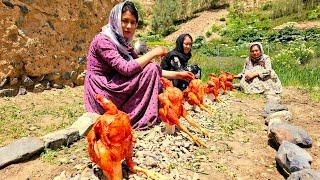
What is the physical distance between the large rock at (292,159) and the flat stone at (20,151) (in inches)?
87.1

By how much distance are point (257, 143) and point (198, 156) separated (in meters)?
1.10

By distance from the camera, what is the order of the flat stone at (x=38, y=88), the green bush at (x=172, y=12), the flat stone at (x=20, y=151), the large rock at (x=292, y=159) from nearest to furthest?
the flat stone at (x=20, y=151) → the large rock at (x=292, y=159) → the flat stone at (x=38, y=88) → the green bush at (x=172, y=12)

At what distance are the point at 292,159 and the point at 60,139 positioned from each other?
2.13 metres

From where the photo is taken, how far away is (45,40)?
22.1 feet

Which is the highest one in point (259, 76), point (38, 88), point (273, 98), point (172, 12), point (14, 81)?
point (14, 81)

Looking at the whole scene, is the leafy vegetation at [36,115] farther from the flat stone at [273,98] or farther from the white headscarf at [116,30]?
the flat stone at [273,98]

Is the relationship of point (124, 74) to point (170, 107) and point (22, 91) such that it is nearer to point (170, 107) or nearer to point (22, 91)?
point (170, 107)

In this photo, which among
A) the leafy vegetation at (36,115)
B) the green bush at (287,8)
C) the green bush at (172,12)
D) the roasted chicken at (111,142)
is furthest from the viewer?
the green bush at (172,12)

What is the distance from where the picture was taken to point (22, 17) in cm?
636

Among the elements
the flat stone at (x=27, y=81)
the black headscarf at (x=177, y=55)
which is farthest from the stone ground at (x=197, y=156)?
the flat stone at (x=27, y=81)

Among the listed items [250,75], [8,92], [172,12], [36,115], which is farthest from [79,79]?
[172,12]

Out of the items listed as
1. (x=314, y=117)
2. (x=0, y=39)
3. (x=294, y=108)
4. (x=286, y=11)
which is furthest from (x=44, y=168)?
(x=286, y=11)

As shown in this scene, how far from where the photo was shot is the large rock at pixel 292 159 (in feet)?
11.7

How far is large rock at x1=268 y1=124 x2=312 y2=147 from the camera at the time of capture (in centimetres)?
424
